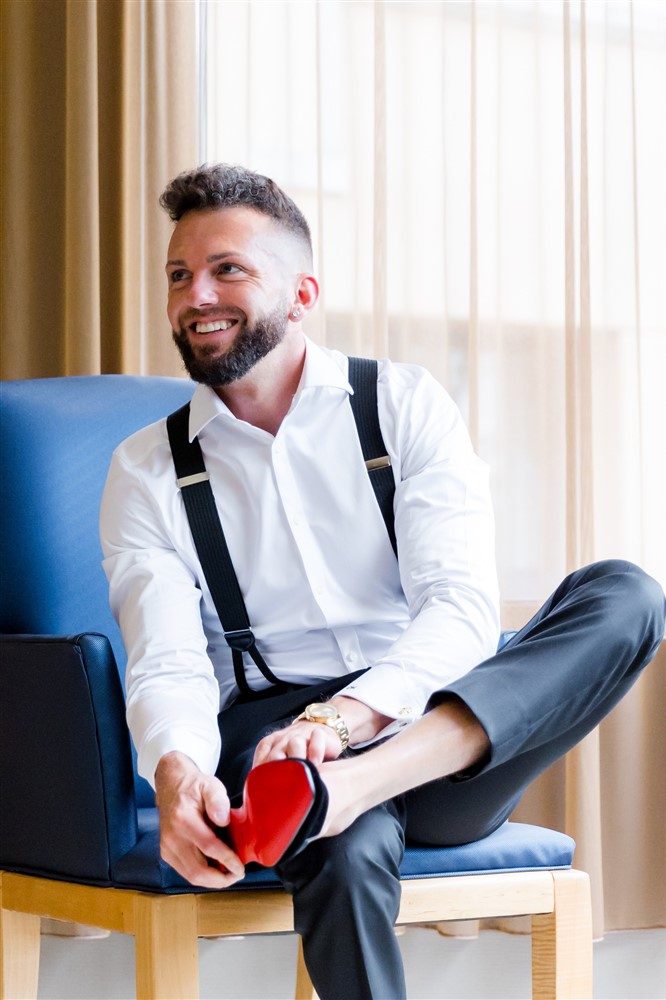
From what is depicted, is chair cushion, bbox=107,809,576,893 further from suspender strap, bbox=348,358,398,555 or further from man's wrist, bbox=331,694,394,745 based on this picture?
suspender strap, bbox=348,358,398,555

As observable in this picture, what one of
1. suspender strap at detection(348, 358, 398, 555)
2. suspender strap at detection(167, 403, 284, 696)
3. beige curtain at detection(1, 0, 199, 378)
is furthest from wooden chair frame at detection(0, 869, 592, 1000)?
beige curtain at detection(1, 0, 199, 378)

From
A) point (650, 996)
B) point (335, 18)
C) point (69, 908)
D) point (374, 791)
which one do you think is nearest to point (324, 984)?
point (374, 791)

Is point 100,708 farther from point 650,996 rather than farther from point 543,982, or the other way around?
point 650,996

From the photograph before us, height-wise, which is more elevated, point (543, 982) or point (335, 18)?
point (335, 18)

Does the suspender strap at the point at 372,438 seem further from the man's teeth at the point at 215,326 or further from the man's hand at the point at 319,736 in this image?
the man's hand at the point at 319,736

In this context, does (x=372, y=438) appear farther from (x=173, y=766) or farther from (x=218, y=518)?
(x=173, y=766)

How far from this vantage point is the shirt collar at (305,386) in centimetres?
142

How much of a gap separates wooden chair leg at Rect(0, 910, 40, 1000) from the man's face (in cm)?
75

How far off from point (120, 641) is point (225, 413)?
0.40 metres

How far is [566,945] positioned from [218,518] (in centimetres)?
66

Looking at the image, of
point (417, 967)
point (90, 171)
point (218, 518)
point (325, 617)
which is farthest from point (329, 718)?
point (90, 171)

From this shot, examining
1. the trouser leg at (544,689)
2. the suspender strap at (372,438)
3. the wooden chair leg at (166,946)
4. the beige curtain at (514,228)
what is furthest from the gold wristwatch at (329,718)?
the beige curtain at (514,228)

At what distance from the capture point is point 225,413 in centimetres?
142

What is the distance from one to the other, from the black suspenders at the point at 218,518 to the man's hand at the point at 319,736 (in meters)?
0.25
